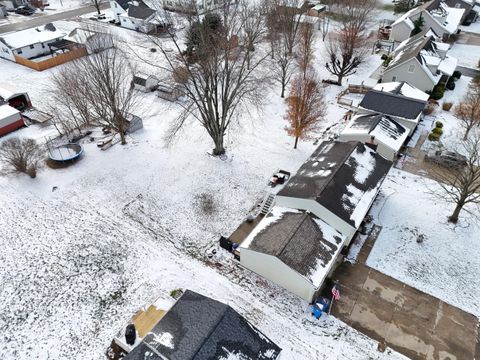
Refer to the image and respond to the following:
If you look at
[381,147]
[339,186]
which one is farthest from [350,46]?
[339,186]

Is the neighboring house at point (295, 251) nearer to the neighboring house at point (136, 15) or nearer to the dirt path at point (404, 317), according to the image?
the dirt path at point (404, 317)

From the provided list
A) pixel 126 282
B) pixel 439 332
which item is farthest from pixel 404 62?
pixel 126 282

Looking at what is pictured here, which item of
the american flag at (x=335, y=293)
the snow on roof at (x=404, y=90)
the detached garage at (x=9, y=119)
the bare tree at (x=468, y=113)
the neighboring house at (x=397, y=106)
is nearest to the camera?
the american flag at (x=335, y=293)

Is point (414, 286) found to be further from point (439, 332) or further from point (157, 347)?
point (157, 347)

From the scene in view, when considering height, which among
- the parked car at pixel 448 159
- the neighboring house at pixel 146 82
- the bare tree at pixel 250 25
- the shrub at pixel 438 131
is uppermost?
the bare tree at pixel 250 25

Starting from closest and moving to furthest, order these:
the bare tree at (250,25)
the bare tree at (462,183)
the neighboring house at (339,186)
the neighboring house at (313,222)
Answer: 1. the neighboring house at (313,222)
2. the neighboring house at (339,186)
3. the bare tree at (462,183)
4. the bare tree at (250,25)

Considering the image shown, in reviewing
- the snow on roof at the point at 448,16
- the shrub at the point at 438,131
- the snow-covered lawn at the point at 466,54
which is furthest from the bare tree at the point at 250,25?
the snow-covered lawn at the point at 466,54

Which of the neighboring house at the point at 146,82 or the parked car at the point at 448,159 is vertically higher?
the neighboring house at the point at 146,82
